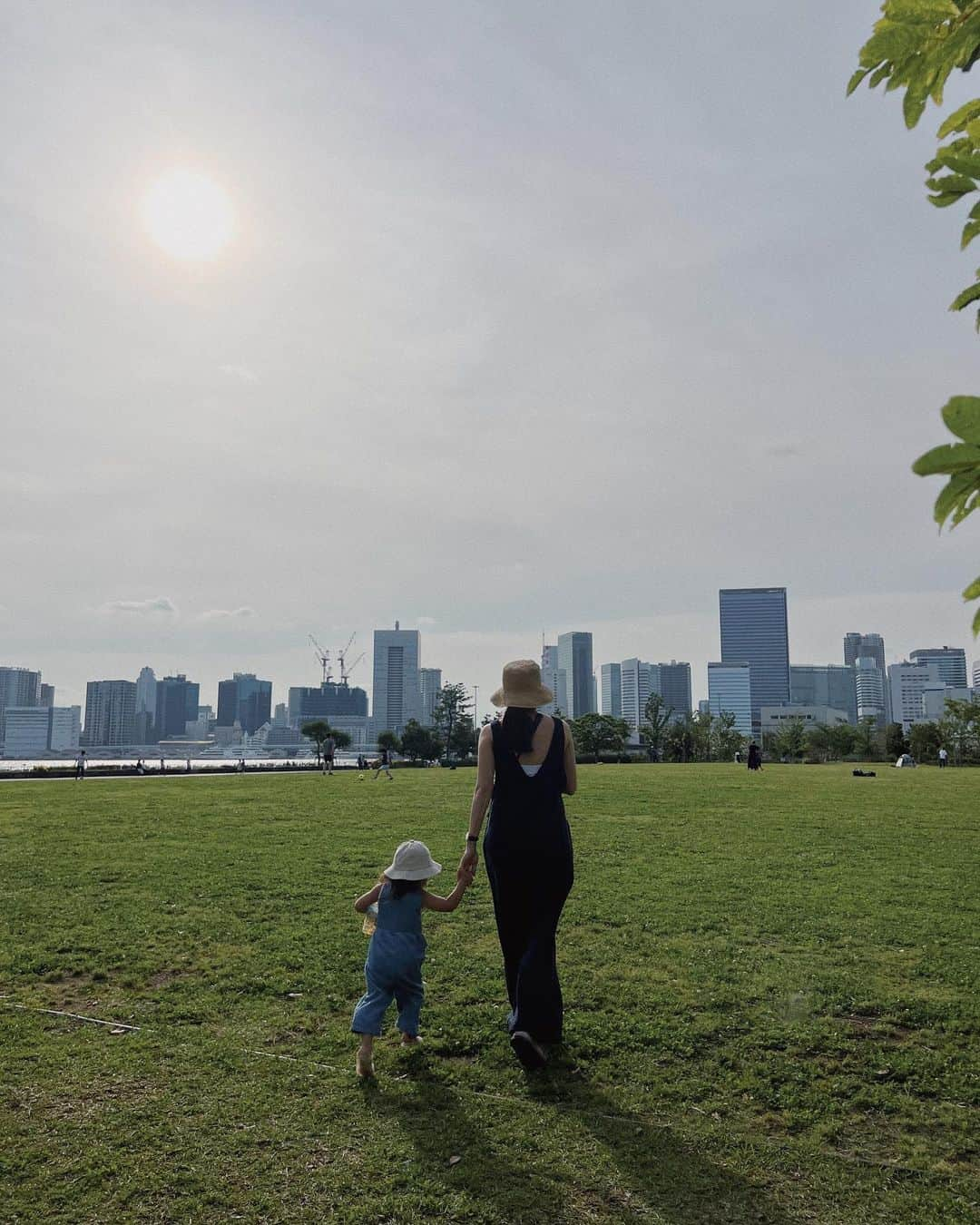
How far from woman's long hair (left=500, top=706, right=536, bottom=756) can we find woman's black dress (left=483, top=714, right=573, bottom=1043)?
41 mm

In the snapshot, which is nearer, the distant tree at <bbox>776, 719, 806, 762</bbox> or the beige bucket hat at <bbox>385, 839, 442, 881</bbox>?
the beige bucket hat at <bbox>385, 839, 442, 881</bbox>

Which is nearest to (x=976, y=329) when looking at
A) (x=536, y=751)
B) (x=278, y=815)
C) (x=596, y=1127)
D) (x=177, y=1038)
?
(x=536, y=751)

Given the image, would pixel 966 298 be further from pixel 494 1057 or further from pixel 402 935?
pixel 494 1057

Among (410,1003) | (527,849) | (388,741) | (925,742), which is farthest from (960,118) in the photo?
(388,741)

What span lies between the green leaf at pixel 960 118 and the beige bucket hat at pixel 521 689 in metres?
3.65

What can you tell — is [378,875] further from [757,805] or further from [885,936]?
[757,805]

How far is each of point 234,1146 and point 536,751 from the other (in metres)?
2.64

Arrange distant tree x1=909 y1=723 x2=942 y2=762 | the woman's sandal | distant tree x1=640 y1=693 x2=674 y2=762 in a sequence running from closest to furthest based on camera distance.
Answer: the woman's sandal → distant tree x1=909 y1=723 x2=942 y2=762 → distant tree x1=640 y1=693 x2=674 y2=762

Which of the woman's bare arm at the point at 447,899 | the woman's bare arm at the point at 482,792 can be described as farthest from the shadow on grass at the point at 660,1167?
the woman's bare arm at the point at 482,792

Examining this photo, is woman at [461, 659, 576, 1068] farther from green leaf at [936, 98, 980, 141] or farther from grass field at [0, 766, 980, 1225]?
green leaf at [936, 98, 980, 141]

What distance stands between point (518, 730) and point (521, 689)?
0.29 m

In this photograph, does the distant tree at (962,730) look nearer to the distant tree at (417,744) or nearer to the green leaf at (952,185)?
the distant tree at (417,744)

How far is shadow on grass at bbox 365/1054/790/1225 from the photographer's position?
3582 mm

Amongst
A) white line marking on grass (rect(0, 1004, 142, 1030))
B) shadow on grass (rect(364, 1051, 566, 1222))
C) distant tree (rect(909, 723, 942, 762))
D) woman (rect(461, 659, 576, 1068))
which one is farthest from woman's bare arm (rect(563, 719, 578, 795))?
distant tree (rect(909, 723, 942, 762))
